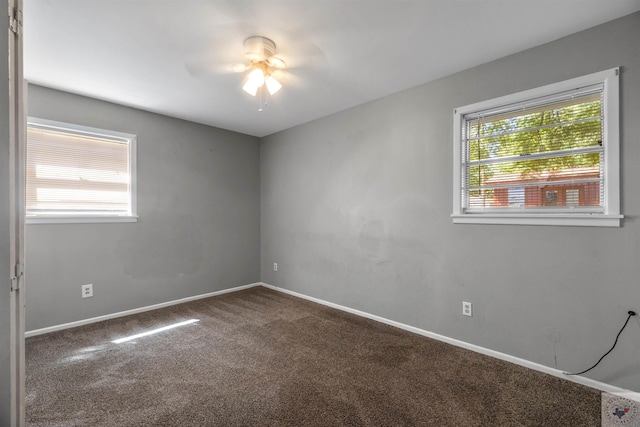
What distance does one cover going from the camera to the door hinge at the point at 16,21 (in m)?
1.15

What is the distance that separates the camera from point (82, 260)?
321 cm

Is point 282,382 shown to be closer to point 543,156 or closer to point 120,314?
point 120,314

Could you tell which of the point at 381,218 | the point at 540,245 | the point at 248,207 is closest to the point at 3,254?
the point at 381,218

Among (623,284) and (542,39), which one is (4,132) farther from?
(623,284)

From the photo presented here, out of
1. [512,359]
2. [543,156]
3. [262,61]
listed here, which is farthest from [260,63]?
[512,359]

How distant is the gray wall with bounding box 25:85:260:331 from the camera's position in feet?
9.93

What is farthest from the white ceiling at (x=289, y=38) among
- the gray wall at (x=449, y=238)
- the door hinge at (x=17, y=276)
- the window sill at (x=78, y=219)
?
the door hinge at (x=17, y=276)

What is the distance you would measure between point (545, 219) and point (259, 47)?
8.19 feet

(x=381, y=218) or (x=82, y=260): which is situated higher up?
(x=381, y=218)

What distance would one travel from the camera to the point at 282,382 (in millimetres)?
2152

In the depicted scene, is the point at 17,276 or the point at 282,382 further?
the point at 282,382

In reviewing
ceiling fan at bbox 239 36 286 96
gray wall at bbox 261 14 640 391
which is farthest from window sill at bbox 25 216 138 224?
ceiling fan at bbox 239 36 286 96

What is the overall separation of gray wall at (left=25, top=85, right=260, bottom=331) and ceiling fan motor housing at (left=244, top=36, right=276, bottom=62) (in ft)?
6.89

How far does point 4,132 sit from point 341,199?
3027 mm
